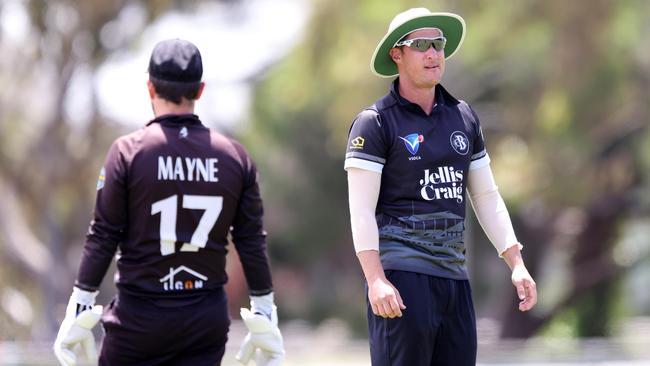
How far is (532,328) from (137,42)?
1284cm

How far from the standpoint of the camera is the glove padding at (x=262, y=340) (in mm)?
5477

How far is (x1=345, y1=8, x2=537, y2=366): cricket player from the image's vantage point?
5086 millimetres

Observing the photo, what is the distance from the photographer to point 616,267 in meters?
30.7

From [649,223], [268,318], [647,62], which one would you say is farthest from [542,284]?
[268,318]

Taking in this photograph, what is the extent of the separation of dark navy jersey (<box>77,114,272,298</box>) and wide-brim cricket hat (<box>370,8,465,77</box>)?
897 millimetres

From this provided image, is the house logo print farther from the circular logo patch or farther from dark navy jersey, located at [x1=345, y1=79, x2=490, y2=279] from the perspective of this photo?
the circular logo patch

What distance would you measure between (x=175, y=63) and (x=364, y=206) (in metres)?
1.03

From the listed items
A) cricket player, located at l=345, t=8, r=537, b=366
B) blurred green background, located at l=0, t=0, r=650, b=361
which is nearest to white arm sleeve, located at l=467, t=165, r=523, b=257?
cricket player, located at l=345, t=8, r=537, b=366

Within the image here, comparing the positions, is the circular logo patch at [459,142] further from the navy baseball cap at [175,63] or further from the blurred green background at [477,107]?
the blurred green background at [477,107]

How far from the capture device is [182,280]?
16.6ft

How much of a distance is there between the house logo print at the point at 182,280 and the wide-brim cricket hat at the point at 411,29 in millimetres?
1327

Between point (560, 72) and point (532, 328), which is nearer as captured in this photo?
point (560, 72)

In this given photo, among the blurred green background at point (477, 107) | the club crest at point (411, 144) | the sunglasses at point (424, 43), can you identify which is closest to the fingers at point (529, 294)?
the club crest at point (411, 144)

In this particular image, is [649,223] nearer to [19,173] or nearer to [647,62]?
[647,62]
